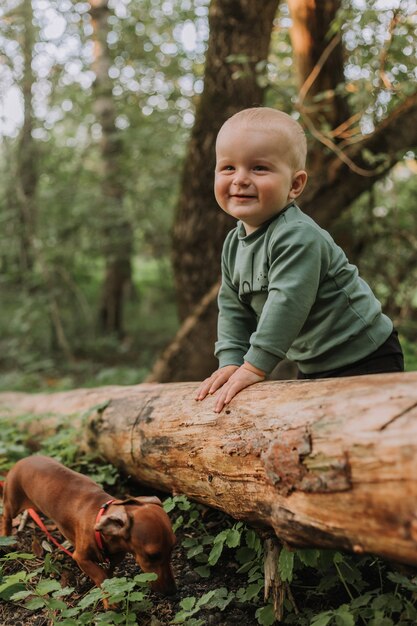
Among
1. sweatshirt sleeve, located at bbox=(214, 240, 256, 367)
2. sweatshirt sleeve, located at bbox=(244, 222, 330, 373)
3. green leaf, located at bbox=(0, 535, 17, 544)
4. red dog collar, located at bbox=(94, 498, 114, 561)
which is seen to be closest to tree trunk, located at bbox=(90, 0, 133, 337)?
sweatshirt sleeve, located at bbox=(214, 240, 256, 367)

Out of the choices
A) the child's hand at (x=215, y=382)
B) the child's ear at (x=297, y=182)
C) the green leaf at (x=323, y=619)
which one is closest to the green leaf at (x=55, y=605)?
the green leaf at (x=323, y=619)

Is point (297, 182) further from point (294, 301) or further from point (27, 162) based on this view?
point (27, 162)

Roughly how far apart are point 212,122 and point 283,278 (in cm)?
416

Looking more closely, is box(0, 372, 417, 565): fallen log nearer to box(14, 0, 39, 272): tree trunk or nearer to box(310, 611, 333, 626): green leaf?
box(310, 611, 333, 626): green leaf

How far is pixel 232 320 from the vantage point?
11.0 feet

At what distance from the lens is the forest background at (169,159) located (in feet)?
20.0

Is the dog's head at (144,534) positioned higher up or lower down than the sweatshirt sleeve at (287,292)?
lower down

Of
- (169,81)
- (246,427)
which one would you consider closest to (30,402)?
(246,427)

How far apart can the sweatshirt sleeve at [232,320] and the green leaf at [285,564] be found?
112cm

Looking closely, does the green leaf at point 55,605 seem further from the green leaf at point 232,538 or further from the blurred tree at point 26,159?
the blurred tree at point 26,159

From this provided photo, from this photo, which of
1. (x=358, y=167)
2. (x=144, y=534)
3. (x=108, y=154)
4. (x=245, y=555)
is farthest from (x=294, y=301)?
(x=108, y=154)

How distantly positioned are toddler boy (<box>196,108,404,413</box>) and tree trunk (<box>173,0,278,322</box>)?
3.36m

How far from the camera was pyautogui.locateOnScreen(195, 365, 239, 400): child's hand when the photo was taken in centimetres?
304

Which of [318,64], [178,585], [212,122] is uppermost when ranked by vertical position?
[318,64]
